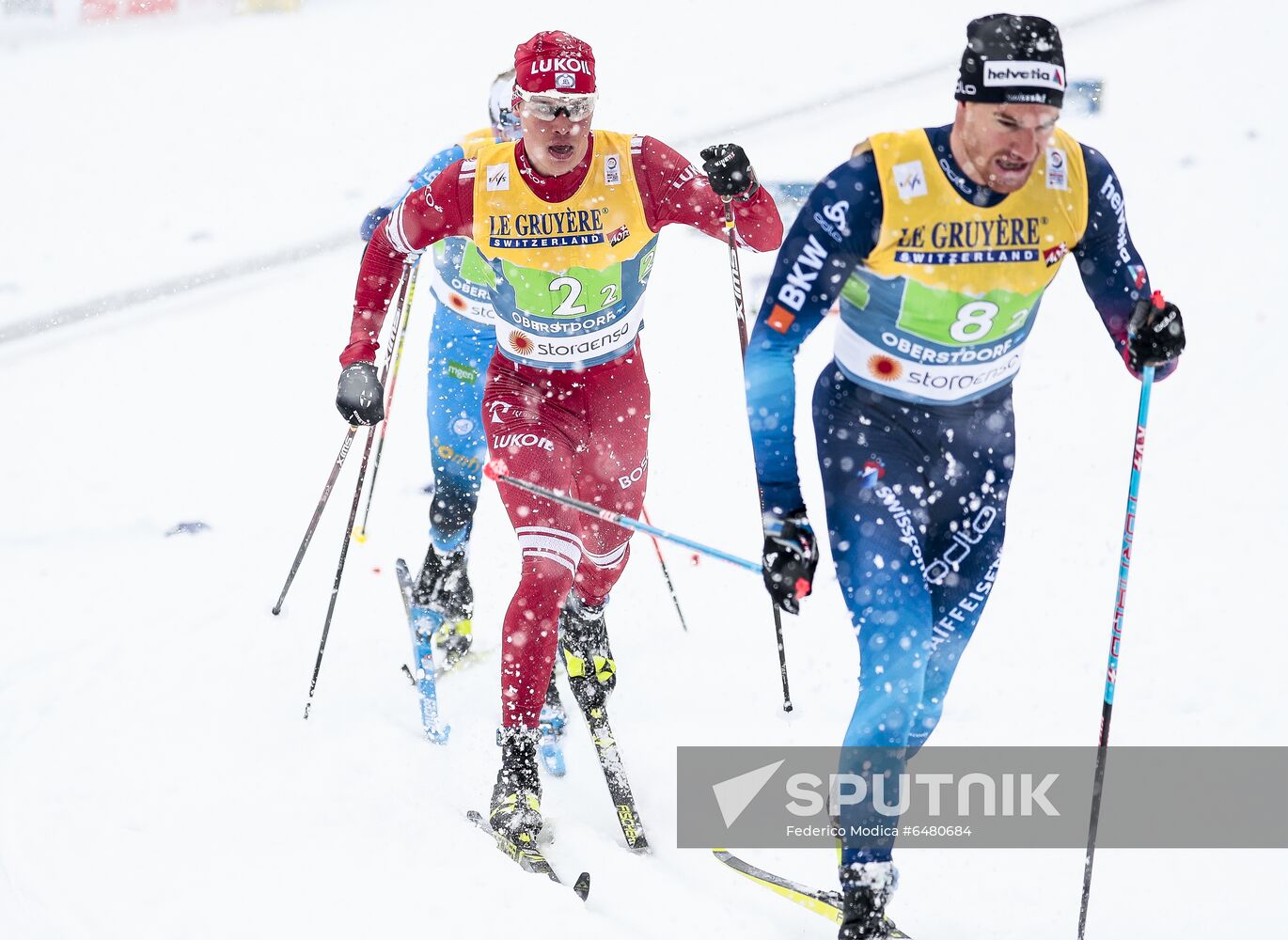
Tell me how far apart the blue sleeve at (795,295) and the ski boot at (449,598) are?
7.86 ft

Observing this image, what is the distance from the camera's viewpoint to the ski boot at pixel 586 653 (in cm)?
461

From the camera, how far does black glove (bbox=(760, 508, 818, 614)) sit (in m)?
3.24

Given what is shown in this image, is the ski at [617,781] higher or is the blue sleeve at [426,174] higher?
the blue sleeve at [426,174]

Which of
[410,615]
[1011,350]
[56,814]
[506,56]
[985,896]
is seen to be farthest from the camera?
[506,56]

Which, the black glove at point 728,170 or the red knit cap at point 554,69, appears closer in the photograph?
the red knit cap at point 554,69

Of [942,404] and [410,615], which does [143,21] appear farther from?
[942,404]

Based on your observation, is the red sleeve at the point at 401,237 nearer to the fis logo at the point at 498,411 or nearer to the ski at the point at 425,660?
the fis logo at the point at 498,411

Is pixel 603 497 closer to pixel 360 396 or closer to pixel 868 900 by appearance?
pixel 360 396

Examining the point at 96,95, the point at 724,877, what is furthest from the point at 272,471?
the point at 96,95

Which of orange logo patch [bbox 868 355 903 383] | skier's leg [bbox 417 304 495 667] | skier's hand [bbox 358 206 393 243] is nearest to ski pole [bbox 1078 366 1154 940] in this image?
orange logo patch [bbox 868 355 903 383]

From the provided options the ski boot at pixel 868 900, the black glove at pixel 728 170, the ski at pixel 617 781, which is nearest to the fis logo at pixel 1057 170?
the black glove at pixel 728 170

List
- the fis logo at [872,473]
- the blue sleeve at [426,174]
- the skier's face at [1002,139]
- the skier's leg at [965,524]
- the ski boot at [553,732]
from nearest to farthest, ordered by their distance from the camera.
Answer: the skier's face at [1002,139], the fis logo at [872,473], the skier's leg at [965,524], the ski boot at [553,732], the blue sleeve at [426,174]

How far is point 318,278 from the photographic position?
33.0ft

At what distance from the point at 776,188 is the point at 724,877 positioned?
7472 mm
